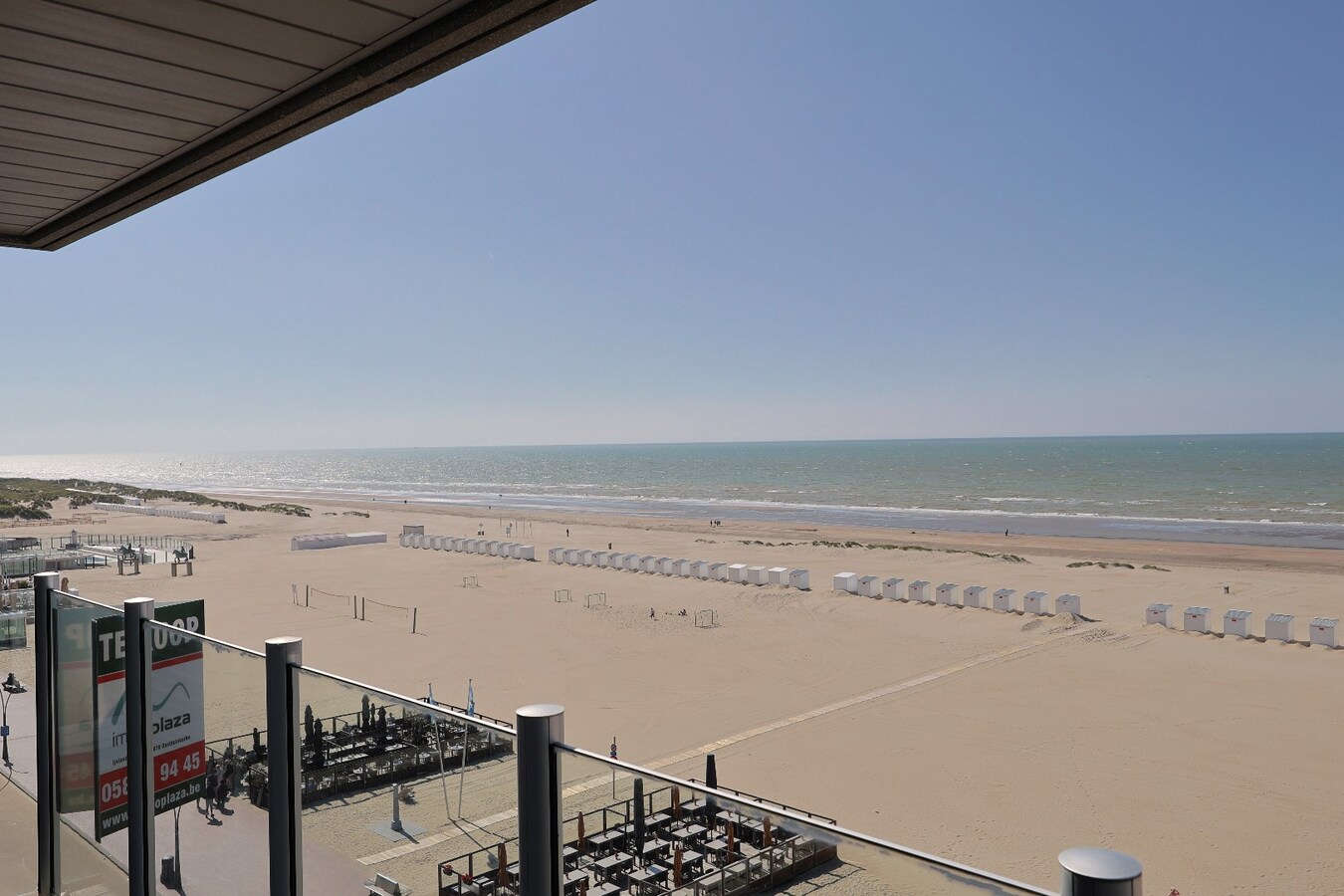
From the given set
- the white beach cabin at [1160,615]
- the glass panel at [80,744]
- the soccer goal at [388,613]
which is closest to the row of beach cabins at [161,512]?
the soccer goal at [388,613]

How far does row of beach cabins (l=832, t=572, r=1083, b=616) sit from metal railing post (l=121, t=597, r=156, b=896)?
25666mm

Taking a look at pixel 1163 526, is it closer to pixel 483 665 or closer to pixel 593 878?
pixel 483 665

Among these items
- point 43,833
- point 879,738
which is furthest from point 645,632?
point 43,833

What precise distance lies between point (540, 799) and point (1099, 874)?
1.28m

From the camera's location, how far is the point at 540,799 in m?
2.21

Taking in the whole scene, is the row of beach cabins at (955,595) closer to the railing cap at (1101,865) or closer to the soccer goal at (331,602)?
the soccer goal at (331,602)

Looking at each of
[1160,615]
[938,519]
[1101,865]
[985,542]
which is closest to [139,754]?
[1101,865]

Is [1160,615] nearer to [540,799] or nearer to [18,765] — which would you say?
[18,765]

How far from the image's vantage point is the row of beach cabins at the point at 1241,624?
22125 millimetres

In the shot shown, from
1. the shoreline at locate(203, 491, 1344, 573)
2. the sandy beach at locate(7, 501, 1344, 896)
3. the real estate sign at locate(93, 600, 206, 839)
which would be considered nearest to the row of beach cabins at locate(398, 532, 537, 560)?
the sandy beach at locate(7, 501, 1344, 896)

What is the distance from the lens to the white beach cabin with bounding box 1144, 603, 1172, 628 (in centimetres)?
2436

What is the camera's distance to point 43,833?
5.05m

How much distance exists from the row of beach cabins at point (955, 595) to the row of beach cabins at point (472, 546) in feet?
48.7

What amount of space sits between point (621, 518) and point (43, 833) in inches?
2439
